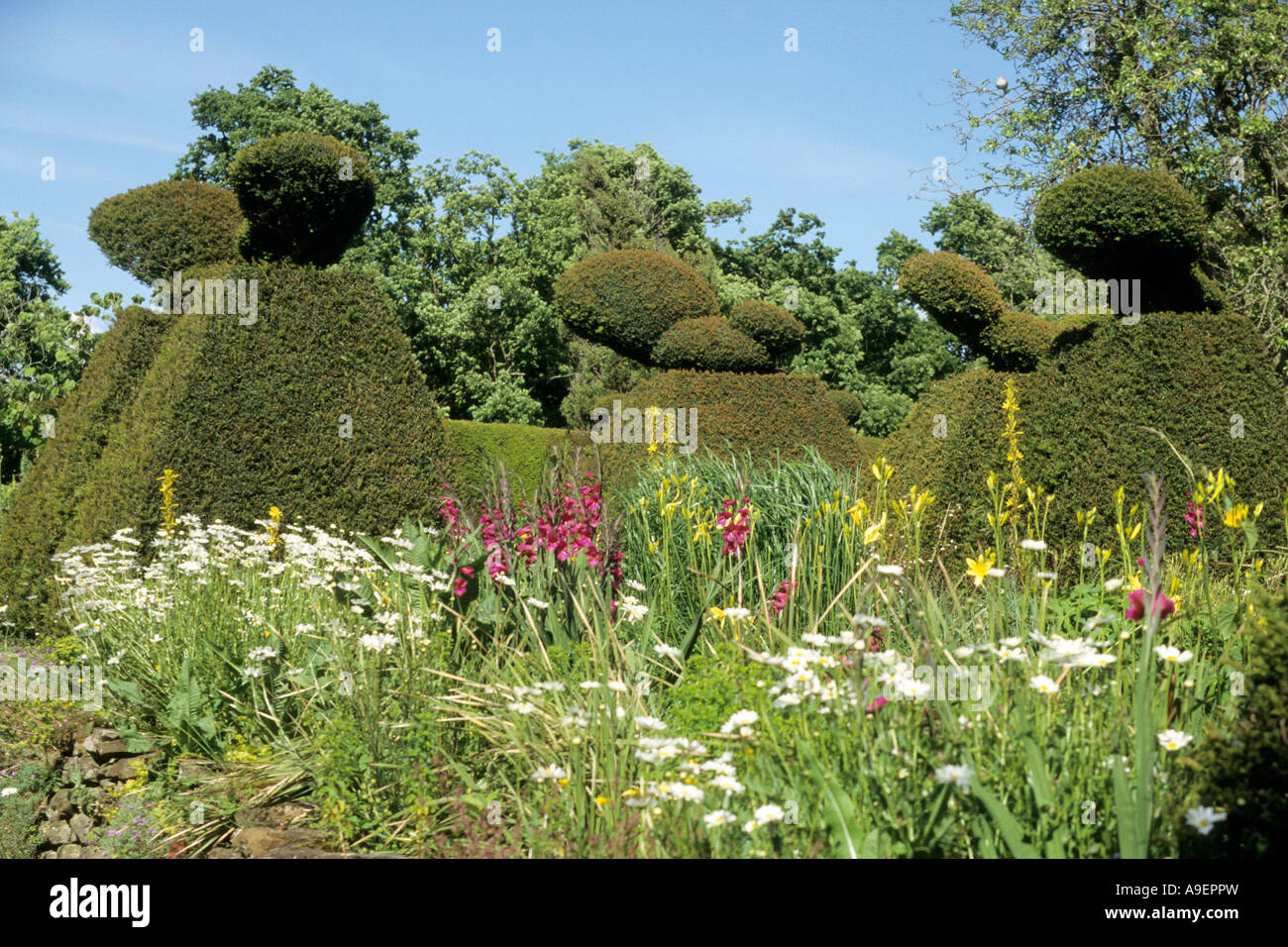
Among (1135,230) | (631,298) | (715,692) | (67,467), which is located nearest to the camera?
(715,692)

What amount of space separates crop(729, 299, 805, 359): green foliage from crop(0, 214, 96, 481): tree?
347 inches

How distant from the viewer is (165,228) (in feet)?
35.3

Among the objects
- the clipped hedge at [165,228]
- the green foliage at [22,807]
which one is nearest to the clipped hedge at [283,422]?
the clipped hedge at [165,228]

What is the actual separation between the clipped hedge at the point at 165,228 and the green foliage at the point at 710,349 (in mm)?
5688

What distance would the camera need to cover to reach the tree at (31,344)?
15250 millimetres

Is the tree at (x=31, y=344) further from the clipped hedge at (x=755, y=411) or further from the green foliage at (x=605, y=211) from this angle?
the green foliage at (x=605, y=211)

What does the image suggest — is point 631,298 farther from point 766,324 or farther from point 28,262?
point 28,262

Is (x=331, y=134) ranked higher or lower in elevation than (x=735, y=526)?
higher

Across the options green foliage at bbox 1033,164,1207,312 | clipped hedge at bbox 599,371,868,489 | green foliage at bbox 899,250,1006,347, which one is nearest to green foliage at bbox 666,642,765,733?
green foliage at bbox 1033,164,1207,312

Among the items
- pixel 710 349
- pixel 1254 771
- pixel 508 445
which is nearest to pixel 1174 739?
pixel 1254 771

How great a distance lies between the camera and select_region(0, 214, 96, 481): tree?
15.2 metres

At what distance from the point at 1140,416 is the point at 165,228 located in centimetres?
1009

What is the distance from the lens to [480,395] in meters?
29.4
